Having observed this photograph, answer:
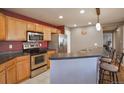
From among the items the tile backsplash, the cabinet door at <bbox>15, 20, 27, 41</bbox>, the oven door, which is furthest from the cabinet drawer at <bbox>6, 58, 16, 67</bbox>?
the oven door

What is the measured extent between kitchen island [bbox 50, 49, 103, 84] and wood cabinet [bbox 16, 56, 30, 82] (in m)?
1.90

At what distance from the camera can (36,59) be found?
5051 mm

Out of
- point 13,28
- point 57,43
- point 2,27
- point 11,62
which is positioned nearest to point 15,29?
point 13,28

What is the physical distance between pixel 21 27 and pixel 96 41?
5694 mm

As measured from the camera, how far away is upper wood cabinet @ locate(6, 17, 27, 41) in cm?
393

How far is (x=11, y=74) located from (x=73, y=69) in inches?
73.9

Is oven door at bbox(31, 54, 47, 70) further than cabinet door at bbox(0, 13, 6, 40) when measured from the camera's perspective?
Yes

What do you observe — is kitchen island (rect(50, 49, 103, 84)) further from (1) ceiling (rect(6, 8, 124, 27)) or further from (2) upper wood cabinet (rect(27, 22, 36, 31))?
(2) upper wood cabinet (rect(27, 22, 36, 31))

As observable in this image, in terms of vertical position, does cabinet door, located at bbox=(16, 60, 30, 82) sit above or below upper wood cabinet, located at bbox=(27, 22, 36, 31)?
below

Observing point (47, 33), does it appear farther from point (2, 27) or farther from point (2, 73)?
point (2, 73)

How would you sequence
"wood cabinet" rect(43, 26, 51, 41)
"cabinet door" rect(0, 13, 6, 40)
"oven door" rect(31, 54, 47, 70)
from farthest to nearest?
"wood cabinet" rect(43, 26, 51, 41), "oven door" rect(31, 54, 47, 70), "cabinet door" rect(0, 13, 6, 40)

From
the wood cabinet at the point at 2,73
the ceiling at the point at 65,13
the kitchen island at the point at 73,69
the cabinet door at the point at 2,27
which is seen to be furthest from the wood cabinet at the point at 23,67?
the kitchen island at the point at 73,69
